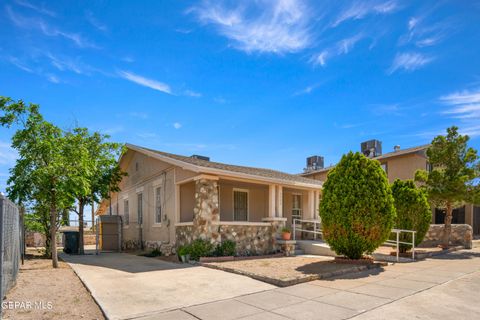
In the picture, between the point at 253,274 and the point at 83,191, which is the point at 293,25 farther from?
the point at 83,191

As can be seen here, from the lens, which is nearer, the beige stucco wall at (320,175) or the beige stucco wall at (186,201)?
the beige stucco wall at (186,201)

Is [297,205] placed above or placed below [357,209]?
below

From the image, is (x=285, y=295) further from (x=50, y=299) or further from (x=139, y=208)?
(x=139, y=208)

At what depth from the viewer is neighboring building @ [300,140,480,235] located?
23.3 metres

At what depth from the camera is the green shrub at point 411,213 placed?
12961mm

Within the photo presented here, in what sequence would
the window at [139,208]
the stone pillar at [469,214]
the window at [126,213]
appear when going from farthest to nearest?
the stone pillar at [469,214] → the window at [126,213] → the window at [139,208]

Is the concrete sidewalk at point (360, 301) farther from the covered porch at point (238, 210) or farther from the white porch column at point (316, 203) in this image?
the white porch column at point (316, 203)

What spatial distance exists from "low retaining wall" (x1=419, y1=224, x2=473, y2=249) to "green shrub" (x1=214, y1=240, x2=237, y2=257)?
36.3 ft

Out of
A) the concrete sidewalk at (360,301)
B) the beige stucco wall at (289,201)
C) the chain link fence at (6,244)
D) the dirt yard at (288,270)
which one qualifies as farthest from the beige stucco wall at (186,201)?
the concrete sidewalk at (360,301)

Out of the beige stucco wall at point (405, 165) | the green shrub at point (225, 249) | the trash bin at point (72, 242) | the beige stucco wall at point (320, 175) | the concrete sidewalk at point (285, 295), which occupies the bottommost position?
the trash bin at point (72, 242)

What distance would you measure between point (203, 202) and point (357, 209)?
5181 millimetres

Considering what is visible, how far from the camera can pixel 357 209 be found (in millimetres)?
9945

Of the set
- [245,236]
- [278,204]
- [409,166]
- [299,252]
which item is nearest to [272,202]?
[278,204]

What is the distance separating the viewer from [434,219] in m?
23.7
